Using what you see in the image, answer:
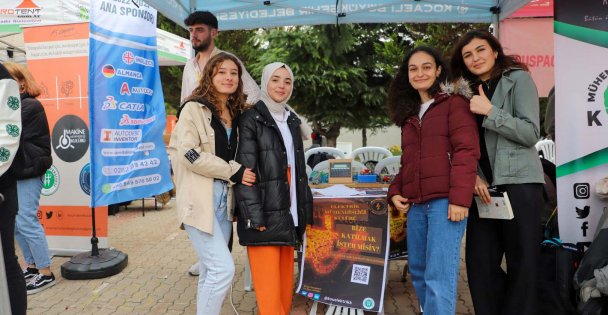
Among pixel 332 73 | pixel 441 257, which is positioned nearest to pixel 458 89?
pixel 441 257

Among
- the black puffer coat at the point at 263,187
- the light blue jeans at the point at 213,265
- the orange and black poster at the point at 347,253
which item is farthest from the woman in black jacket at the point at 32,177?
the orange and black poster at the point at 347,253

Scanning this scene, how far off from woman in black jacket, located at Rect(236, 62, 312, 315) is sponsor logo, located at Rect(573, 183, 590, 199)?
185cm

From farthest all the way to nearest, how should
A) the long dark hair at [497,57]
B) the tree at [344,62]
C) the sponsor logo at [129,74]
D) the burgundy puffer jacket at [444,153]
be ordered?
the tree at [344,62] → the sponsor logo at [129,74] → the long dark hair at [497,57] → the burgundy puffer jacket at [444,153]

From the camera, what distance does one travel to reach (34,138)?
3846 millimetres

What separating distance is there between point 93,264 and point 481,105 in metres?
4.05

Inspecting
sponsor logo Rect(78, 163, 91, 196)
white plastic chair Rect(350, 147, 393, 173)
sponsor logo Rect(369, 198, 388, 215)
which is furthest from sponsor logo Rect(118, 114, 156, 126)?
sponsor logo Rect(369, 198, 388, 215)

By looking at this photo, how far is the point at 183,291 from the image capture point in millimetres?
4023

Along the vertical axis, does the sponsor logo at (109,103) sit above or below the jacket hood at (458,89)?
above

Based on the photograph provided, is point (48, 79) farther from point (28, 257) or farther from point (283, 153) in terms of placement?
point (283, 153)

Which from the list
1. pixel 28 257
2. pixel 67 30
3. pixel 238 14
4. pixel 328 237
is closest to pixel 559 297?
pixel 328 237

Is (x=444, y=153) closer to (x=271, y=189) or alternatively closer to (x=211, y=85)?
(x=271, y=189)

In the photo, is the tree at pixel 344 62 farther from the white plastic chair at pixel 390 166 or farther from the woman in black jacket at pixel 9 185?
the woman in black jacket at pixel 9 185

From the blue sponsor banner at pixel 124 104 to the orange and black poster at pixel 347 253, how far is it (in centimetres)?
231

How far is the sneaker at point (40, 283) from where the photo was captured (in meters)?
4.03
